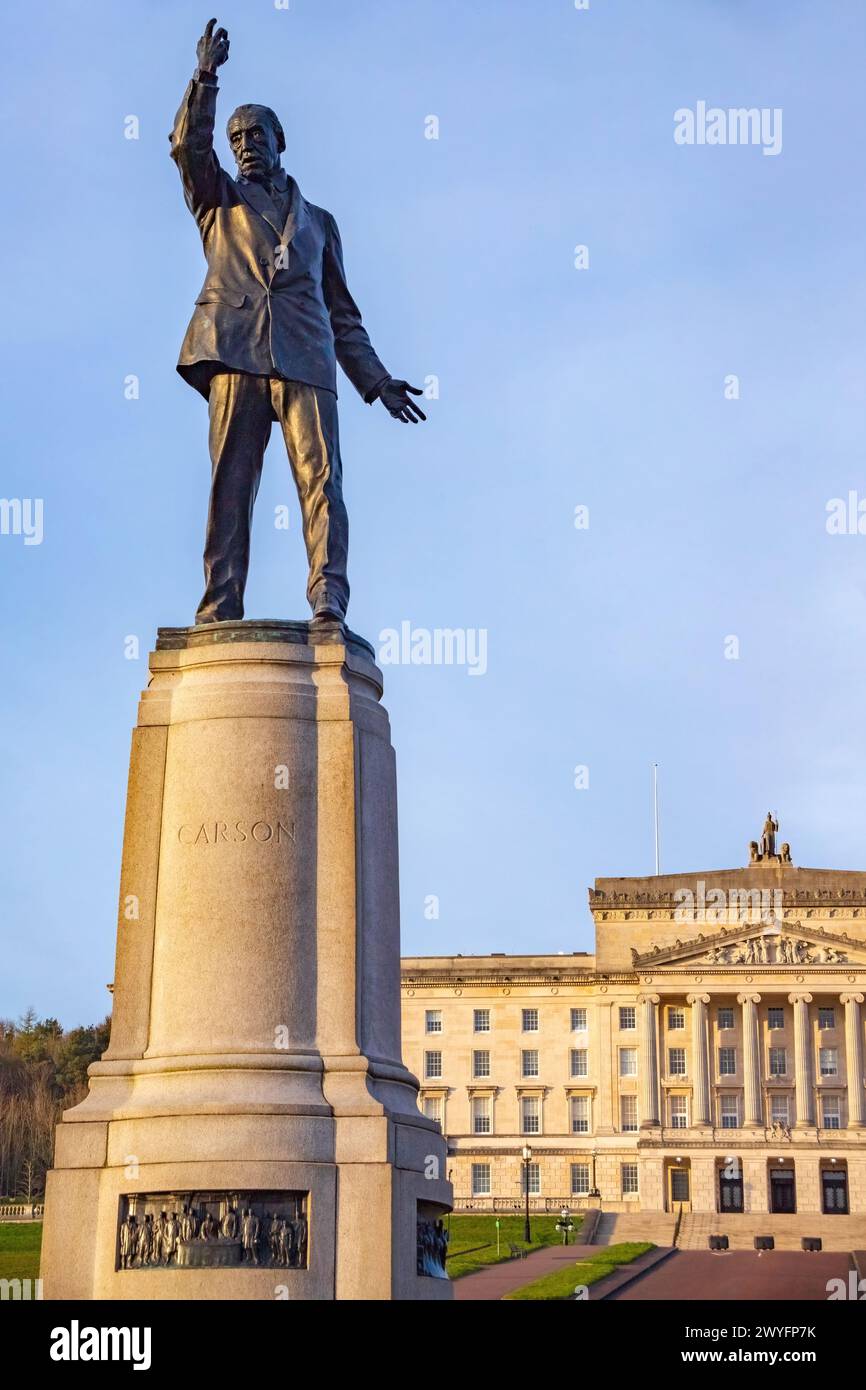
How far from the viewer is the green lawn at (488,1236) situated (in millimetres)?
56656

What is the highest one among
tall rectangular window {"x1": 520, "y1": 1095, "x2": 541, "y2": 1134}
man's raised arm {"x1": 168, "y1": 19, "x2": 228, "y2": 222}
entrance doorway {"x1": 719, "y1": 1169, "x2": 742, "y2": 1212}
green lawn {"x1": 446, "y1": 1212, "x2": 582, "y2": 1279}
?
man's raised arm {"x1": 168, "y1": 19, "x2": 228, "y2": 222}

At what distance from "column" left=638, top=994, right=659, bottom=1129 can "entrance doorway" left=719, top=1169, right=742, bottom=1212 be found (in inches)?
207

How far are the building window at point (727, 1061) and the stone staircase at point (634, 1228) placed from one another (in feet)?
56.5

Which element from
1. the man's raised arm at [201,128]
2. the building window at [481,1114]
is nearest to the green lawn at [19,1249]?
the man's raised arm at [201,128]

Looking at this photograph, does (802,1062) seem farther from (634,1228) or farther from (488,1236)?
(488,1236)

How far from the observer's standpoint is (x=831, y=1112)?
105 metres

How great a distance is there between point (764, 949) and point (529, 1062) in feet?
52.4

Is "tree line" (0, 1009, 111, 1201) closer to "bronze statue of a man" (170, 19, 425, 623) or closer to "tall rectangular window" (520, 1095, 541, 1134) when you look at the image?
"tall rectangular window" (520, 1095, 541, 1134)

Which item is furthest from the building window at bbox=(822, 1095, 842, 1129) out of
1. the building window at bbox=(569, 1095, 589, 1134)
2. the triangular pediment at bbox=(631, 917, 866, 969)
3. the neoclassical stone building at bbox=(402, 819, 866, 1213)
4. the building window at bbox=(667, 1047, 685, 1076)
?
the building window at bbox=(569, 1095, 589, 1134)

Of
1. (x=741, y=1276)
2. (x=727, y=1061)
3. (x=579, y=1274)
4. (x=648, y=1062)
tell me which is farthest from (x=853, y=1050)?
(x=579, y=1274)

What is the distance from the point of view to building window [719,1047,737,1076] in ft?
352

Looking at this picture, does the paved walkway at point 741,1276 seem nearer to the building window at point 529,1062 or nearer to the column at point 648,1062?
the column at point 648,1062

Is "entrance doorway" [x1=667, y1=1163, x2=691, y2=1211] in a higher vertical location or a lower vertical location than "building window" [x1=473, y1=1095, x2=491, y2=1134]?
lower
